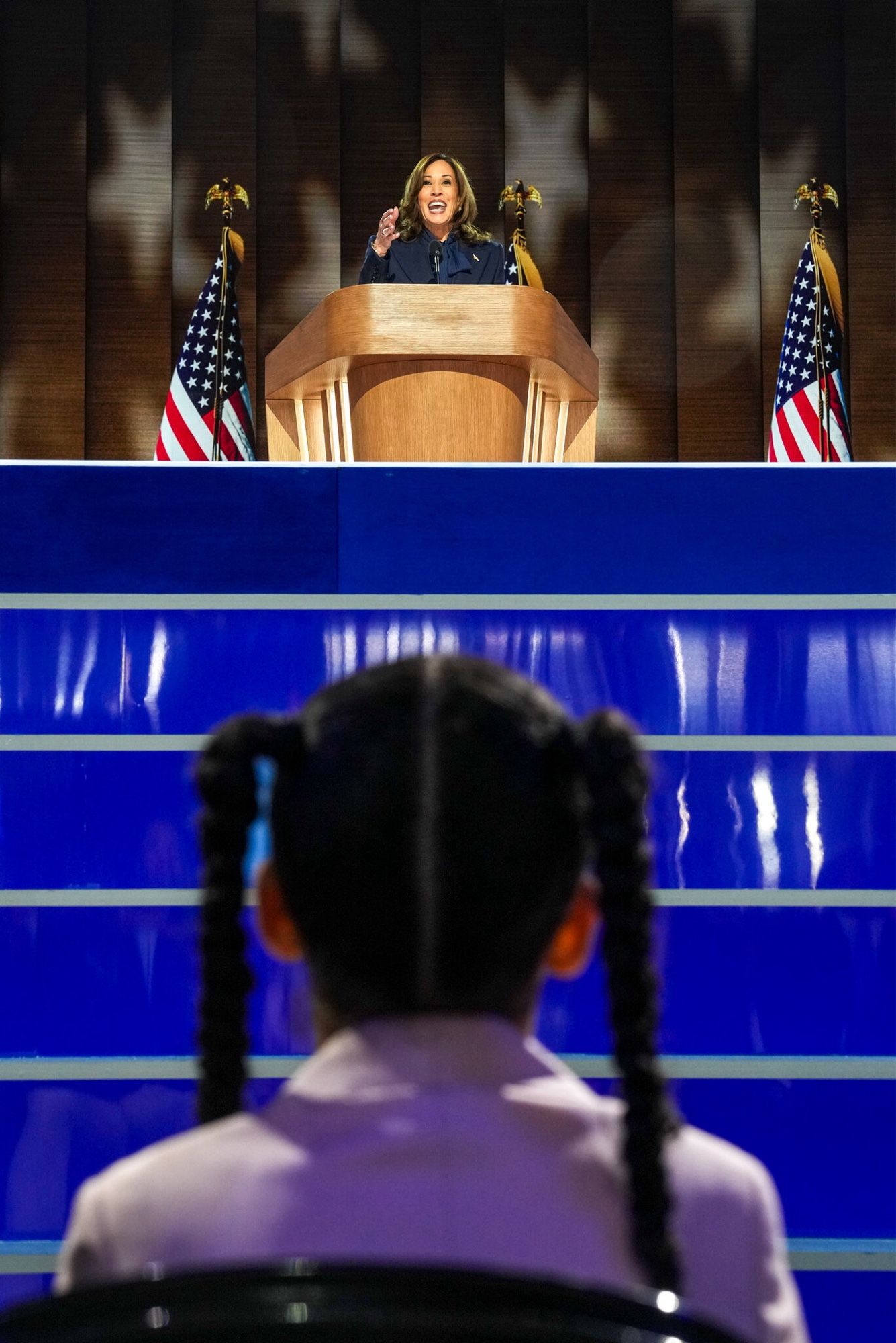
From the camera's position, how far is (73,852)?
6.61 feet

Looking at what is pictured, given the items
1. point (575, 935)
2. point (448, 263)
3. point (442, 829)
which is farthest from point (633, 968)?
point (448, 263)

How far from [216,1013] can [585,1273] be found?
0.26 metres

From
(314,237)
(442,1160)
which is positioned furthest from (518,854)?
(314,237)

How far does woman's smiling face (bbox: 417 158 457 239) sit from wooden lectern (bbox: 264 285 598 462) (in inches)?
52.3

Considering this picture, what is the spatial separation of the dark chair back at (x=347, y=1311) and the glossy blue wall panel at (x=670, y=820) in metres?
1.72

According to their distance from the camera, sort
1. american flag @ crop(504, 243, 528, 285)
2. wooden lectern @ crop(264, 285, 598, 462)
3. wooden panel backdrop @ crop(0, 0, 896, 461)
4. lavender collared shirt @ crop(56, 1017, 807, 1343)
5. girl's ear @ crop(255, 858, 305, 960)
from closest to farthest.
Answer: lavender collared shirt @ crop(56, 1017, 807, 1343) < girl's ear @ crop(255, 858, 305, 960) < wooden lectern @ crop(264, 285, 598, 462) < american flag @ crop(504, 243, 528, 285) < wooden panel backdrop @ crop(0, 0, 896, 461)

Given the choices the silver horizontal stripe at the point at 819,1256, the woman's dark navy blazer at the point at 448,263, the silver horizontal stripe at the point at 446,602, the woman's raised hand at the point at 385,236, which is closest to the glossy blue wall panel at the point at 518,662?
the silver horizontal stripe at the point at 446,602

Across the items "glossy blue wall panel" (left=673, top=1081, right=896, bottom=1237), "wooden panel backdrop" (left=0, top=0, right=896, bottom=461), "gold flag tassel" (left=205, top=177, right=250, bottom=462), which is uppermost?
"wooden panel backdrop" (left=0, top=0, right=896, bottom=461)

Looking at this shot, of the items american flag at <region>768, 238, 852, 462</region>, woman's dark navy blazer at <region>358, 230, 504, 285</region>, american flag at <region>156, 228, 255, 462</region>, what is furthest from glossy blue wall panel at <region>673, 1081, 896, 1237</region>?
woman's dark navy blazer at <region>358, 230, 504, 285</region>

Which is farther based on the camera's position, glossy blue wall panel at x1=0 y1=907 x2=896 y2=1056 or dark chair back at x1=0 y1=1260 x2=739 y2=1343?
glossy blue wall panel at x1=0 y1=907 x2=896 y2=1056

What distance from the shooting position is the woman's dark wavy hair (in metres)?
0.65

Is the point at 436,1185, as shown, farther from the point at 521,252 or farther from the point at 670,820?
the point at 521,252

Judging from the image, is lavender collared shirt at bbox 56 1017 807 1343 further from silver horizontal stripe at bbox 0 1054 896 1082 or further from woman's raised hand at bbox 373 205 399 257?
woman's raised hand at bbox 373 205 399 257

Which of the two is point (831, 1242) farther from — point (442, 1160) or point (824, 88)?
point (824, 88)
